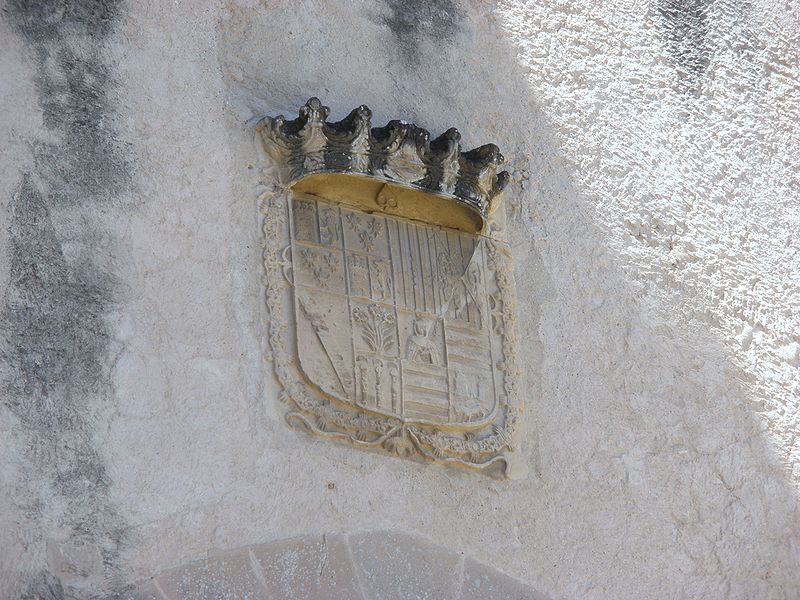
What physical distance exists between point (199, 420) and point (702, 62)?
7.46 feet

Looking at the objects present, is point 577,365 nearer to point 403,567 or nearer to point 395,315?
point 395,315

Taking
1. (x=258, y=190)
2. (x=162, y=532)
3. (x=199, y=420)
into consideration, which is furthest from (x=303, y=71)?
(x=162, y=532)

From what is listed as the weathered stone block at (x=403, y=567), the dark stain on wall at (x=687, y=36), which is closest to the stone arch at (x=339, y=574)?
the weathered stone block at (x=403, y=567)

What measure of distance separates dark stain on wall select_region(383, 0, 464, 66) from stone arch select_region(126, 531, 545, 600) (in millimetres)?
1505

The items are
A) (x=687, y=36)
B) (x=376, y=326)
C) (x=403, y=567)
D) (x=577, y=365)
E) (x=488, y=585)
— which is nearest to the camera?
(x=403, y=567)

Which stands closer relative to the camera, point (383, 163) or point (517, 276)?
point (383, 163)

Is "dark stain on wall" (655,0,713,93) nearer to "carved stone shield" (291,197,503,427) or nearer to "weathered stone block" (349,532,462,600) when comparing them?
"carved stone shield" (291,197,503,427)

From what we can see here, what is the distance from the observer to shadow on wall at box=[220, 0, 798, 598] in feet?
14.7

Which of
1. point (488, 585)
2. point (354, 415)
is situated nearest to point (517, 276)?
point (354, 415)

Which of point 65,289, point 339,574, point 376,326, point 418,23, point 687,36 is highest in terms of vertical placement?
point 418,23

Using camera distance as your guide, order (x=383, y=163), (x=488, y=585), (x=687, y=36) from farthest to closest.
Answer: (x=687, y=36) → (x=383, y=163) → (x=488, y=585)

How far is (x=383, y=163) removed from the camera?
4492mm

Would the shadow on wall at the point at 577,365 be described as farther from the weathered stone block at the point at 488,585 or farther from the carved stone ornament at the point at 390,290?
the carved stone ornament at the point at 390,290

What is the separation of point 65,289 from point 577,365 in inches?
58.3
